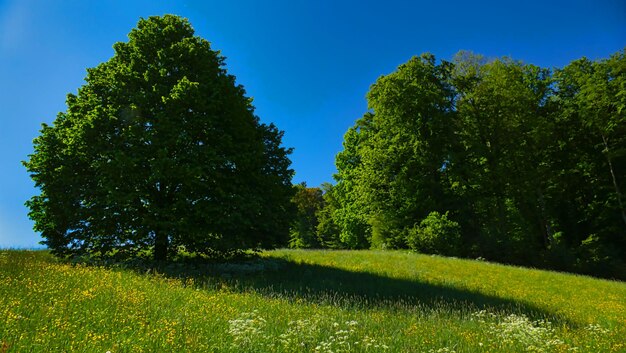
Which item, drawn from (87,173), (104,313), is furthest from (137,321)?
(87,173)

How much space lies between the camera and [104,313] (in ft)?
24.4

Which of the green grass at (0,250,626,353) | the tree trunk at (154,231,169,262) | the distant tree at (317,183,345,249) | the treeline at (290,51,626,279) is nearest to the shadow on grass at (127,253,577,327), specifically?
the green grass at (0,250,626,353)

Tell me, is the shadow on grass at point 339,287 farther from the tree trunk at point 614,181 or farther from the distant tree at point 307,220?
the distant tree at point 307,220

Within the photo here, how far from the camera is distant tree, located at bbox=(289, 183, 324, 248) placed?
207 feet

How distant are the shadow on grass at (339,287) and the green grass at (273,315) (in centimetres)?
9

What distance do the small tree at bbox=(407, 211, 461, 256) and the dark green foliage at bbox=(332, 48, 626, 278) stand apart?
319 millimetres

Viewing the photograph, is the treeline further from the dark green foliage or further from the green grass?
the green grass

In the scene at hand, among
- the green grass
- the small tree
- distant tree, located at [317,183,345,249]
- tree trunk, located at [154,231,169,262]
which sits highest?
distant tree, located at [317,183,345,249]

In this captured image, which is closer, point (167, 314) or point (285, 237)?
point (167, 314)

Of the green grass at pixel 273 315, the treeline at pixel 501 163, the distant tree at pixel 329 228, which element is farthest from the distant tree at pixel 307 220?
the green grass at pixel 273 315

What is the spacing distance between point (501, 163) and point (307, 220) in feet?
122

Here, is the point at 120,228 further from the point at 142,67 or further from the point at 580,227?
the point at 580,227

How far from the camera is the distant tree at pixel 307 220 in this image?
6300 centimetres

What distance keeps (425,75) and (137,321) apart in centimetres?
3427
